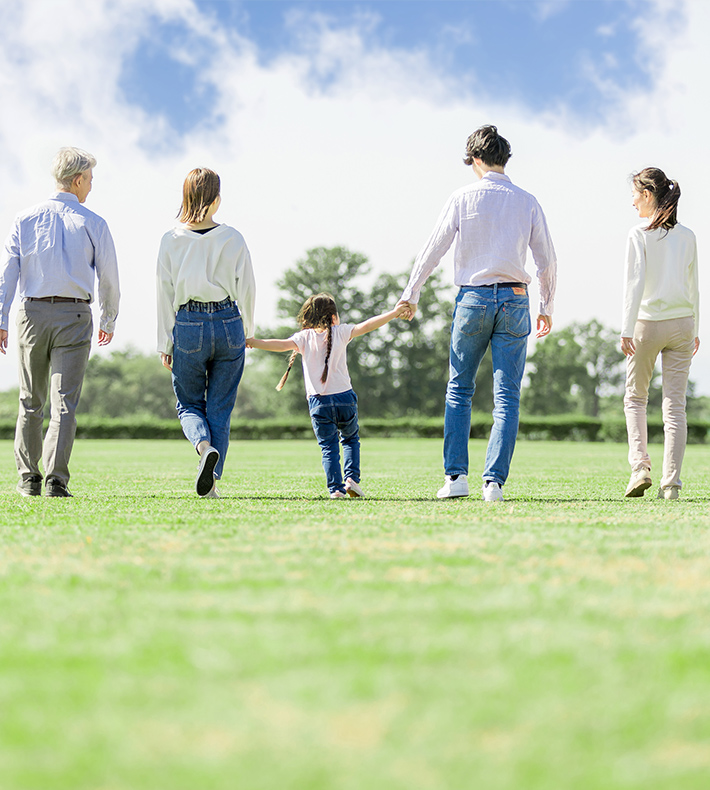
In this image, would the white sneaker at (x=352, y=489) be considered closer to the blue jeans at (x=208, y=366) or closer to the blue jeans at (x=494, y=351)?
the blue jeans at (x=494, y=351)

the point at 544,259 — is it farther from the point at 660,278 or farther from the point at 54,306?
the point at 54,306

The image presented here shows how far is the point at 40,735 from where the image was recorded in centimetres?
143

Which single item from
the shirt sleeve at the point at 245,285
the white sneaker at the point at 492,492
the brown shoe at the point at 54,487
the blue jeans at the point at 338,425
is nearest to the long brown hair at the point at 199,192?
the shirt sleeve at the point at 245,285

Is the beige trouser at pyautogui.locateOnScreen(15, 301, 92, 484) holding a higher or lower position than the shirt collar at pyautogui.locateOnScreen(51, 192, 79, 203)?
lower

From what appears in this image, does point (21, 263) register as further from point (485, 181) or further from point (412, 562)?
point (412, 562)

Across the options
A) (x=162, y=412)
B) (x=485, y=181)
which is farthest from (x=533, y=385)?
(x=485, y=181)

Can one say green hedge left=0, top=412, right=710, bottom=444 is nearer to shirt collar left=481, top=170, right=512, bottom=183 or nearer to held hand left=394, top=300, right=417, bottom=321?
held hand left=394, top=300, right=417, bottom=321

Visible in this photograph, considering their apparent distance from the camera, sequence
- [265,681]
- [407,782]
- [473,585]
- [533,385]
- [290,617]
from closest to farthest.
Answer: [407,782], [265,681], [290,617], [473,585], [533,385]

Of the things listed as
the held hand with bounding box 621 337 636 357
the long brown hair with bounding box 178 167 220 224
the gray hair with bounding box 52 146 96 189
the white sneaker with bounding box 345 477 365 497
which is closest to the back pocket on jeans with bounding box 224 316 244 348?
the long brown hair with bounding box 178 167 220 224

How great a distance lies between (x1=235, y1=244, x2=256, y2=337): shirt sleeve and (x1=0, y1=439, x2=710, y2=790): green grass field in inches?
111

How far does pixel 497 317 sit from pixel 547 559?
3122mm

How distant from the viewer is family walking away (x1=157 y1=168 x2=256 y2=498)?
233 inches

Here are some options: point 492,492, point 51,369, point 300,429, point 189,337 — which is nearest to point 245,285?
point 189,337

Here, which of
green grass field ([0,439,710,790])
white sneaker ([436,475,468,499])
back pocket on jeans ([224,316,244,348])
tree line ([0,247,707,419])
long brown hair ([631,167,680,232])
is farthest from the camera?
tree line ([0,247,707,419])
